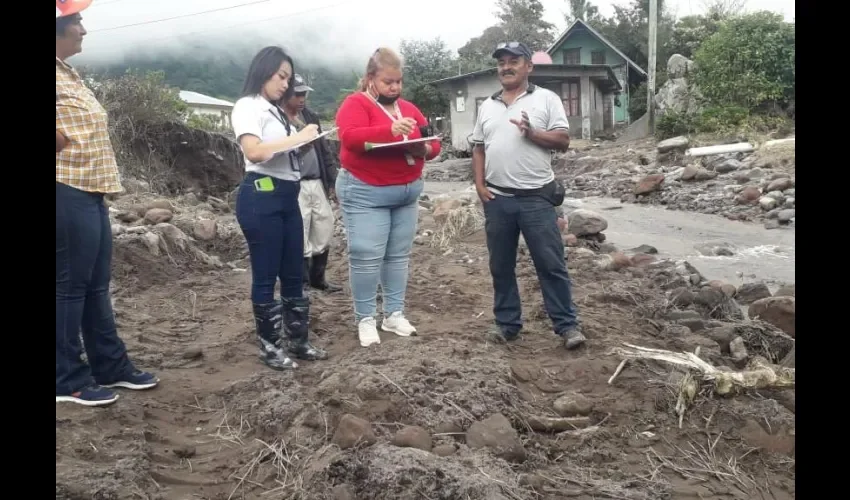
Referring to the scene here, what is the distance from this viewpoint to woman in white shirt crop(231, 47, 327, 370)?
11.1 ft

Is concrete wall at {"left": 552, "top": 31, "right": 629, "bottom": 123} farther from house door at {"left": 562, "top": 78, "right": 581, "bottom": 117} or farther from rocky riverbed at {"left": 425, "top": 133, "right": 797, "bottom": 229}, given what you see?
rocky riverbed at {"left": 425, "top": 133, "right": 797, "bottom": 229}

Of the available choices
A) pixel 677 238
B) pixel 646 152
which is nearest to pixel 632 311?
pixel 677 238

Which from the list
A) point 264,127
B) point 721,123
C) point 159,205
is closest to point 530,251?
point 264,127

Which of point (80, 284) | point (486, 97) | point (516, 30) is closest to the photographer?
point (80, 284)

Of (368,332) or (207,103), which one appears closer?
(368,332)

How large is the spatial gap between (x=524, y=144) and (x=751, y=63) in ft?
63.8

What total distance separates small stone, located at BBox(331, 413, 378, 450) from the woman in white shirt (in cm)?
110

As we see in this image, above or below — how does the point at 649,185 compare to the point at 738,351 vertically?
above

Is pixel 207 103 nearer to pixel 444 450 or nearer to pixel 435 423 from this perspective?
pixel 435 423

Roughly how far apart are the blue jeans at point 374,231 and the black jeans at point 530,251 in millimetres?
511

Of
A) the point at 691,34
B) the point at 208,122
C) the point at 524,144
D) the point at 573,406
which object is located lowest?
the point at 573,406

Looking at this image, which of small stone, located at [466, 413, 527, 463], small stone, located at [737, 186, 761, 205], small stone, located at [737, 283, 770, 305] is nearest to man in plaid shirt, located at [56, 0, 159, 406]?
small stone, located at [466, 413, 527, 463]

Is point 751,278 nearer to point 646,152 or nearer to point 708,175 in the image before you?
point 708,175

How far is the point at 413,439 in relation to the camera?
2.59 m
